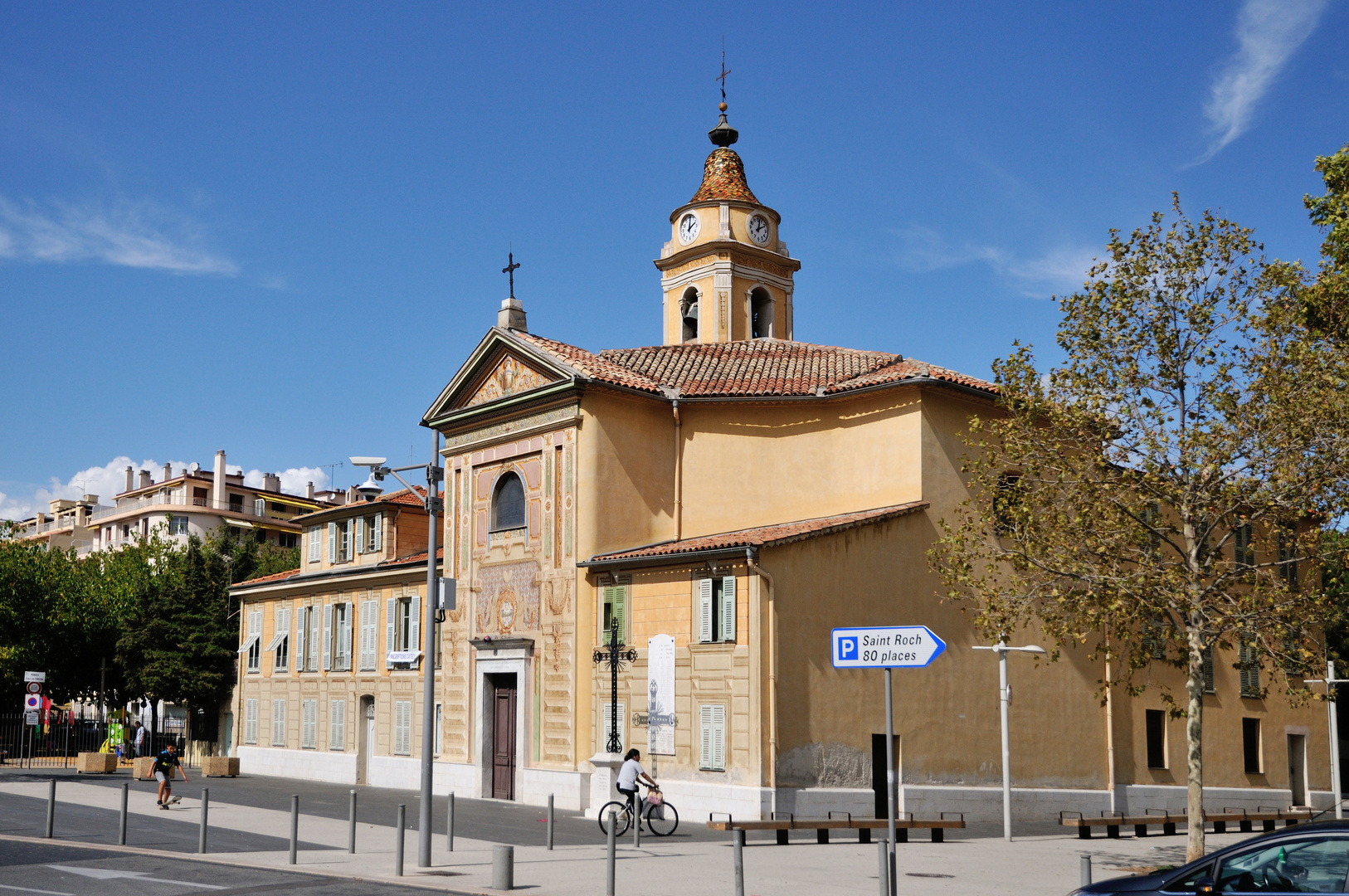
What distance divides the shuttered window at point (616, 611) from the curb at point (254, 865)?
1059 centimetres

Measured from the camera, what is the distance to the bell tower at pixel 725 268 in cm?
3759

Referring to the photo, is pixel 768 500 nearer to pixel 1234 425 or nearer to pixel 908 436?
pixel 908 436

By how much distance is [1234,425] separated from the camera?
62.0 ft

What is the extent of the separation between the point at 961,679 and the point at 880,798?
340 centimetres

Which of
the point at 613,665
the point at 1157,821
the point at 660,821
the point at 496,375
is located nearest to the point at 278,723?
the point at 496,375

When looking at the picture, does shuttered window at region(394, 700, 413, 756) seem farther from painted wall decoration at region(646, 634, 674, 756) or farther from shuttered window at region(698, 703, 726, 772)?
shuttered window at region(698, 703, 726, 772)

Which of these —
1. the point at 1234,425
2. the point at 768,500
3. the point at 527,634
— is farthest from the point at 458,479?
the point at 1234,425

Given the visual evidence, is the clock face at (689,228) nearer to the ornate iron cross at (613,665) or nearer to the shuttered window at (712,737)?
the ornate iron cross at (613,665)

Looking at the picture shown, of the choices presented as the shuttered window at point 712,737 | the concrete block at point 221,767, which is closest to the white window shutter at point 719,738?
the shuttered window at point 712,737

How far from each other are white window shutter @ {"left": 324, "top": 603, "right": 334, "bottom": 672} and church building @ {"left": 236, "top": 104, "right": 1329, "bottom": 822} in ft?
12.9

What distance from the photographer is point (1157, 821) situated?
2528cm

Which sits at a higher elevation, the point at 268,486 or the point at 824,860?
the point at 268,486

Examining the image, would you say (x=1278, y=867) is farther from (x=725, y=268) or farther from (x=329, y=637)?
(x=329, y=637)

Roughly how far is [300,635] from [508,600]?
12.6 meters
